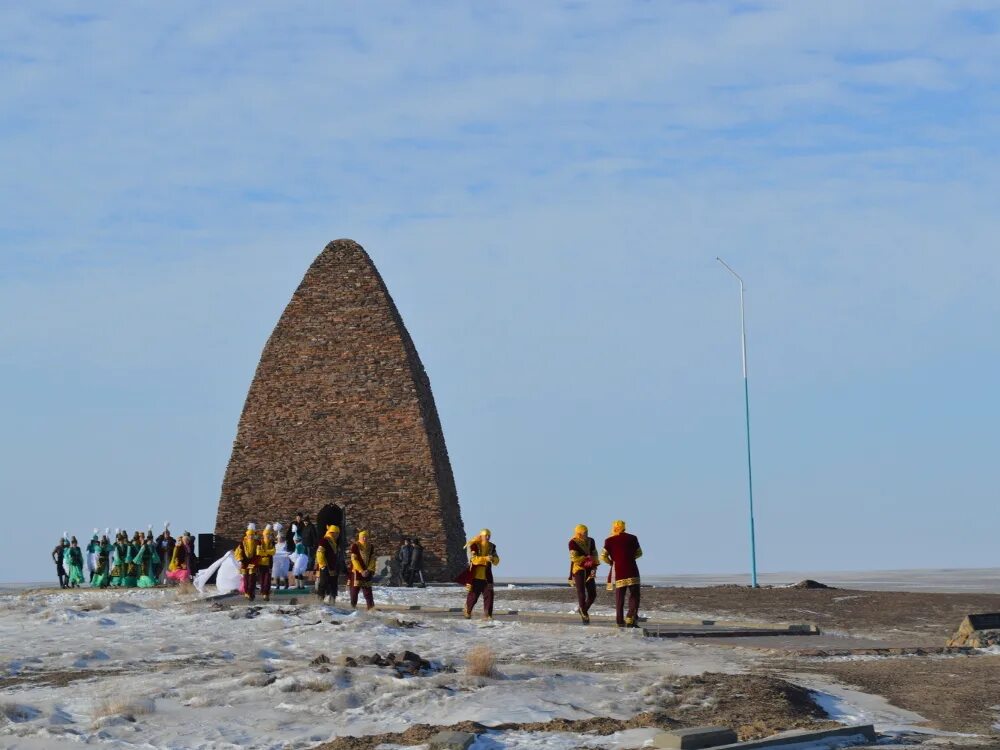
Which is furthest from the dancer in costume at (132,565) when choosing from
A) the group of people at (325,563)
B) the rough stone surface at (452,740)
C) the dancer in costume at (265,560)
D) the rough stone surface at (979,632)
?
the rough stone surface at (452,740)

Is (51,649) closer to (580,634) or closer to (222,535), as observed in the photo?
(580,634)

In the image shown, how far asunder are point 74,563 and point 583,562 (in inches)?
858

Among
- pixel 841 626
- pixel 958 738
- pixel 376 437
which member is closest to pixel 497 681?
pixel 958 738

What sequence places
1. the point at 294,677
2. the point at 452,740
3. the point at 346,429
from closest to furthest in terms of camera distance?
the point at 452,740, the point at 294,677, the point at 346,429

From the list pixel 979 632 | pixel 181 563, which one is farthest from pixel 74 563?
pixel 979 632

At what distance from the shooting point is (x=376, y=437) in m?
39.7

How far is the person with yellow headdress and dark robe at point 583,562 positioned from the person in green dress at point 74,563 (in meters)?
21.3

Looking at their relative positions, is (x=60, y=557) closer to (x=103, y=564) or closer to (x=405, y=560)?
(x=103, y=564)

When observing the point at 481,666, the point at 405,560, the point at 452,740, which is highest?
the point at 405,560

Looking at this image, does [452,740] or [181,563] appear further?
[181,563]

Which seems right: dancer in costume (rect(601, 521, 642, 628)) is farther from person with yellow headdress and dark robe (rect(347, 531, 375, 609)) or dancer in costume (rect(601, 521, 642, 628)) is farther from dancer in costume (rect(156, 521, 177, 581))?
dancer in costume (rect(156, 521, 177, 581))

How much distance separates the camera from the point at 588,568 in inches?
798

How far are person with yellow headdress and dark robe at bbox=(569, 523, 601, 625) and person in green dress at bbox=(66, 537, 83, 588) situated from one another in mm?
21310

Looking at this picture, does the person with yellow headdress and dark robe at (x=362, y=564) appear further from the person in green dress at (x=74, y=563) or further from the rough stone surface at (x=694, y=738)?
the person in green dress at (x=74, y=563)
